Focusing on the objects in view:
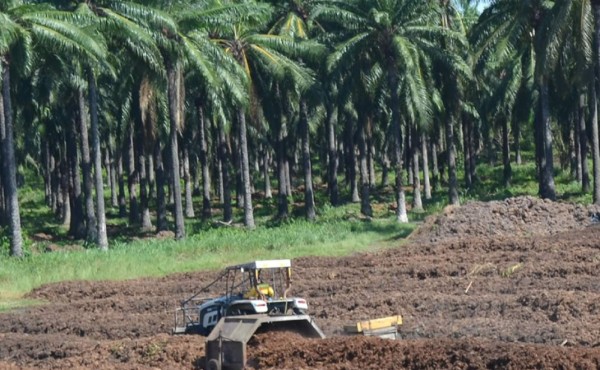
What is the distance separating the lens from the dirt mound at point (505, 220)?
37.6 metres

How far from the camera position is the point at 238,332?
18.9 meters

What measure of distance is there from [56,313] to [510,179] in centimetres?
3978

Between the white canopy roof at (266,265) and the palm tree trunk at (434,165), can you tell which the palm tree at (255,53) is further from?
the white canopy roof at (266,265)

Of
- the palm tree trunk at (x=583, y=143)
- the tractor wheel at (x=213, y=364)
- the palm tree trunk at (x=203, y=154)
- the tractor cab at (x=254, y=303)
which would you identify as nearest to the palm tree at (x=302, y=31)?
the palm tree trunk at (x=203, y=154)

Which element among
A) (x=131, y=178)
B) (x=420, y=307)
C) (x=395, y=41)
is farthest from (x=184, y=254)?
(x=131, y=178)

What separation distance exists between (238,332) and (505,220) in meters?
21.1

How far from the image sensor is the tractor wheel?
18.4 meters

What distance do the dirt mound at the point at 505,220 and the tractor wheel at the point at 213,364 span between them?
19.6m

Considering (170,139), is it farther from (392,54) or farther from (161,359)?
(161,359)

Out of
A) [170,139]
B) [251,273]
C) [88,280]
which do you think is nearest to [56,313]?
[88,280]

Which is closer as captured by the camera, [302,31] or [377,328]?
[377,328]

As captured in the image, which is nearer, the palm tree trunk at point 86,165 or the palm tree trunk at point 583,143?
the palm tree trunk at point 86,165

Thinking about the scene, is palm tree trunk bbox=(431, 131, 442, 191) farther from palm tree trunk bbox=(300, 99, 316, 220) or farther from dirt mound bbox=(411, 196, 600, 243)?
dirt mound bbox=(411, 196, 600, 243)

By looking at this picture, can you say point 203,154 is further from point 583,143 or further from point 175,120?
point 583,143
